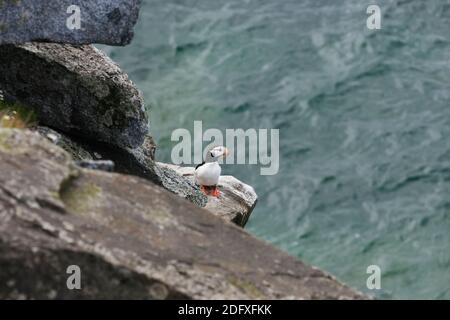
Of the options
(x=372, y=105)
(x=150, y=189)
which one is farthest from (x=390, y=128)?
(x=150, y=189)

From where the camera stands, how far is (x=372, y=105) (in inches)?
3002

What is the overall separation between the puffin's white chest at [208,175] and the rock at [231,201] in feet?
1.11

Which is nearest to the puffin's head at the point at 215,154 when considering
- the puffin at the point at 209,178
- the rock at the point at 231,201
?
the rock at the point at 231,201

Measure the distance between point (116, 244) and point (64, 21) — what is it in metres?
6.53

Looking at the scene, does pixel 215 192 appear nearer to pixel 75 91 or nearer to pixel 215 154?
pixel 215 154

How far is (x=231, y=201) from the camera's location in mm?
23703

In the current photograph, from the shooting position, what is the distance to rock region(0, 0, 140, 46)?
1745 centimetres

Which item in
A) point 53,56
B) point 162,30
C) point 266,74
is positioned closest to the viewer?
point 53,56

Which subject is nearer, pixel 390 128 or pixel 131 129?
pixel 131 129

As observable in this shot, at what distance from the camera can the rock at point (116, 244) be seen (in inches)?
485

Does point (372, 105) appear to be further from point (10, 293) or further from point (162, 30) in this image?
point (10, 293)

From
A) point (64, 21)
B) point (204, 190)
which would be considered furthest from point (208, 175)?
point (64, 21)
